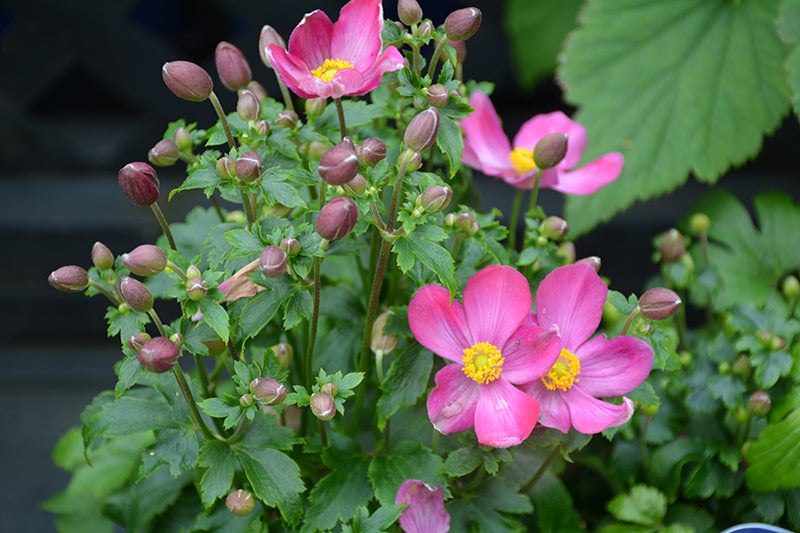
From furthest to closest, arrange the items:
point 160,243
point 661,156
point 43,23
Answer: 1. point 43,23
2. point 661,156
3. point 160,243

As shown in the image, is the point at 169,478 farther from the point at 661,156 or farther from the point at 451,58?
the point at 661,156

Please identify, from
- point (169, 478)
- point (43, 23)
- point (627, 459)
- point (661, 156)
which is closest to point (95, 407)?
point (169, 478)

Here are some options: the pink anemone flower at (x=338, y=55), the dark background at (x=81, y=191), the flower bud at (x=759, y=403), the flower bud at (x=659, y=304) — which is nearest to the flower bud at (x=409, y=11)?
the pink anemone flower at (x=338, y=55)

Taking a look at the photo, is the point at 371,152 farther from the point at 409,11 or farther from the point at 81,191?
the point at 81,191

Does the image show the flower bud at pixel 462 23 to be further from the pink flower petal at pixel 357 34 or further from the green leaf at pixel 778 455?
the green leaf at pixel 778 455

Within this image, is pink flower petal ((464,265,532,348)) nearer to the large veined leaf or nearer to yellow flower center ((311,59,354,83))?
yellow flower center ((311,59,354,83))

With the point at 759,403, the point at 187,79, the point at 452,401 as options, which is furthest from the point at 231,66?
the point at 759,403
